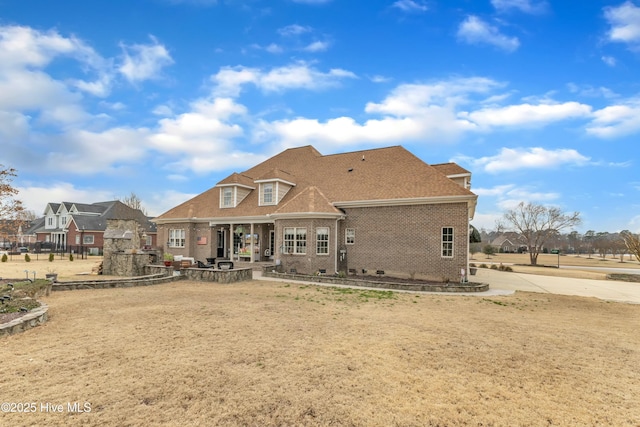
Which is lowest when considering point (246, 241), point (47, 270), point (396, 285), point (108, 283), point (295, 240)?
point (47, 270)

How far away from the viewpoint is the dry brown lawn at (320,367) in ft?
13.9

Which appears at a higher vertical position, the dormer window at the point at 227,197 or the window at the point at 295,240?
the dormer window at the point at 227,197

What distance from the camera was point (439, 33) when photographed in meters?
15.2

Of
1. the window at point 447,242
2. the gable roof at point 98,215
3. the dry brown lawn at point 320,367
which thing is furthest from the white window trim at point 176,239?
the gable roof at point 98,215

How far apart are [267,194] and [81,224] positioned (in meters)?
Answer: 37.5

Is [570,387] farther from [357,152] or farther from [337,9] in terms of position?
[357,152]

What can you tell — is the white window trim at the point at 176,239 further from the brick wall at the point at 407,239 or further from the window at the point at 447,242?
the window at the point at 447,242

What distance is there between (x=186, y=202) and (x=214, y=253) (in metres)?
5.76

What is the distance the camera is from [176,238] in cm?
2636

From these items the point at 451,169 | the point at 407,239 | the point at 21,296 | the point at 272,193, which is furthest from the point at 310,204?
the point at 21,296

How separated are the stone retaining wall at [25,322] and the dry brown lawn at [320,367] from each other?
0.98 ft

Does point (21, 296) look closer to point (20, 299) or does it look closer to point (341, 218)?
point (20, 299)

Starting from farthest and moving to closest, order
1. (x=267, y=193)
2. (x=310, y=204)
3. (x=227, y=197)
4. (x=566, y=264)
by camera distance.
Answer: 1. (x=566, y=264)
2. (x=227, y=197)
3. (x=267, y=193)
4. (x=310, y=204)

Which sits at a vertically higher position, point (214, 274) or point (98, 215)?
point (98, 215)
